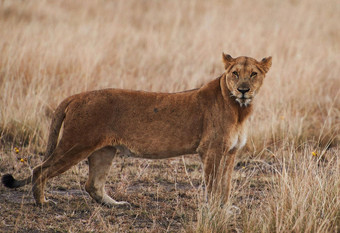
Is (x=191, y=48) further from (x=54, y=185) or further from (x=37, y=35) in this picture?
(x=54, y=185)

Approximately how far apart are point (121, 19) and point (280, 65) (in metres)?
5.43

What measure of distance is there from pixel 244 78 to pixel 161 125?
32.9 inches

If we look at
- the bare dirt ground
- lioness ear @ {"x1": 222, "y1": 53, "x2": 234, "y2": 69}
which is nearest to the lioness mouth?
lioness ear @ {"x1": 222, "y1": 53, "x2": 234, "y2": 69}

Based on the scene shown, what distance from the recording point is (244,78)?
493 centimetres

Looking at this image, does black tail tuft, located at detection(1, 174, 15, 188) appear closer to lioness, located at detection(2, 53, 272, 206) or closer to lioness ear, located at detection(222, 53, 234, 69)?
lioness, located at detection(2, 53, 272, 206)

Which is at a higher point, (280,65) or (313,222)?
(280,65)

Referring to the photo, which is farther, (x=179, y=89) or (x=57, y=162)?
(x=179, y=89)

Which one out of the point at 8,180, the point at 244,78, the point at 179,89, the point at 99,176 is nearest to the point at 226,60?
the point at 244,78

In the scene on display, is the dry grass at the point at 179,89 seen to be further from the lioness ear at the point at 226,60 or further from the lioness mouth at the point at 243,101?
the lioness ear at the point at 226,60

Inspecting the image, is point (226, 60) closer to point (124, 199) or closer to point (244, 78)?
point (244, 78)

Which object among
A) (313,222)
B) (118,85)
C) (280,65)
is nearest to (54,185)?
(313,222)

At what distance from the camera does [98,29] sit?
12.5m

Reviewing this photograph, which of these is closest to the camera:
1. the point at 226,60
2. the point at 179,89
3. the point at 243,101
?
the point at 243,101

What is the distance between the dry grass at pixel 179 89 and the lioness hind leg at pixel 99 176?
0.12m
